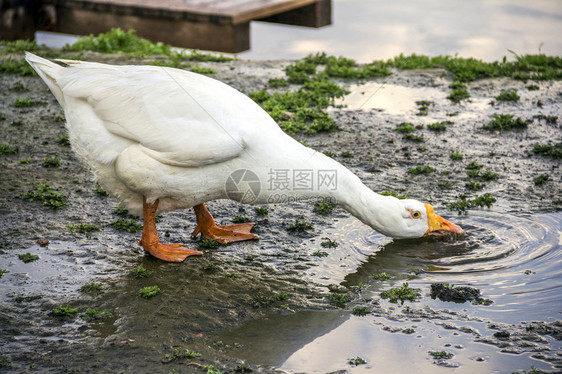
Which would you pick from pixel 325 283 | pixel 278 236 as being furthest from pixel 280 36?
pixel 325 283

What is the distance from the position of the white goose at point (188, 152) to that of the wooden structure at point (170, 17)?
6.48 m

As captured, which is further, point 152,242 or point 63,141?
point 63,141

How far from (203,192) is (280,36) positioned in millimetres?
9083

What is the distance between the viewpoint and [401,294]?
5086 mm

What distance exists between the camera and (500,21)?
45.3 feet

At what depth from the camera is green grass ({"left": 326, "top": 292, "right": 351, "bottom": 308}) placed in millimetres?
5046

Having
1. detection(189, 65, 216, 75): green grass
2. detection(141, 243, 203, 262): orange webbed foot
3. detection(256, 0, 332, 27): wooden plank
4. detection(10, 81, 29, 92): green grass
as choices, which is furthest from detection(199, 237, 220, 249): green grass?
detection(256, 0, 332, 27): wooden plank

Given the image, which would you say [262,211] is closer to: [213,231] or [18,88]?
[213,231]

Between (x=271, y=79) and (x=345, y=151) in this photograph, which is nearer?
(x=345, y=151)

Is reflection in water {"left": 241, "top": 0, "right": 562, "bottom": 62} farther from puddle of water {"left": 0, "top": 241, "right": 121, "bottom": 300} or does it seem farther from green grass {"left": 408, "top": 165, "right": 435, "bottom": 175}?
puddle of water {"left": 0, "top": 241, "right": 121, "bottom": 300}

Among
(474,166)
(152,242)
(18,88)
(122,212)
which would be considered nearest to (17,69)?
(18,88)

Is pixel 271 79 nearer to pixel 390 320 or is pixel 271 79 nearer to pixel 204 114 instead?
pixel 204 114

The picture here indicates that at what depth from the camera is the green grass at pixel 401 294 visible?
198 inches

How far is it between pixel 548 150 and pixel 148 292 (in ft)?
16.4
